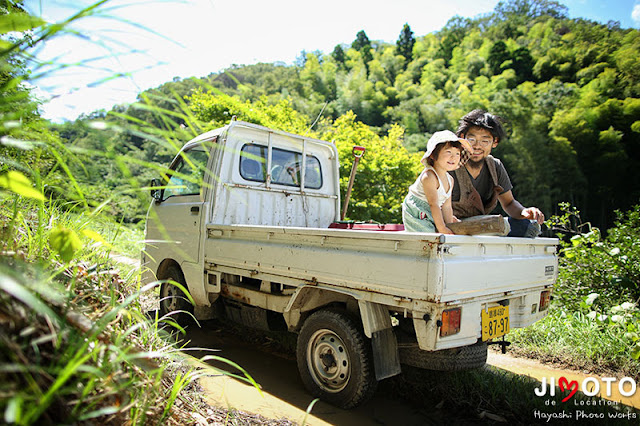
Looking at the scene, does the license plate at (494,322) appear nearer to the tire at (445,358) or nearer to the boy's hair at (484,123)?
the tire at (445,358)

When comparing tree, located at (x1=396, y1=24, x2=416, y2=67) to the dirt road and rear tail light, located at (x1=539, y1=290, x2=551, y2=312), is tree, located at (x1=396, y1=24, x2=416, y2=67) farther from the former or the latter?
the dirt road

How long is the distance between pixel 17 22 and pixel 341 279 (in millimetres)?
2264

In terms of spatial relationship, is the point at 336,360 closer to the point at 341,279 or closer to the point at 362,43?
the point at 341,279

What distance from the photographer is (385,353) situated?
9.03ft

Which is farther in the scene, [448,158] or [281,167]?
[281,167]

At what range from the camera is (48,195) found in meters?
2.40

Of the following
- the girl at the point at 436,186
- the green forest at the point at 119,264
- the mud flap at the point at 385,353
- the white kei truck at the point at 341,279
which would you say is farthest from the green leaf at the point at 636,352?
the mud flap at the point at 385,353

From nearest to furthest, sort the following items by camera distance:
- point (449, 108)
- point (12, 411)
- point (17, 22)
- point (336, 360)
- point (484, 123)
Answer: point (12, 411), point (17, 22), point (336, 360), point (484, 123), point (449, 108)

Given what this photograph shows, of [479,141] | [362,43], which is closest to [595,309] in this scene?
[479,141]

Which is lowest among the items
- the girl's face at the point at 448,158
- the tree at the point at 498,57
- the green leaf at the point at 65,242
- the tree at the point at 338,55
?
the green leaf at the point at 65,242

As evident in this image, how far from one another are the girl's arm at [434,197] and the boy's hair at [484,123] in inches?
36.4

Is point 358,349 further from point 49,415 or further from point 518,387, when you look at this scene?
point 49,415

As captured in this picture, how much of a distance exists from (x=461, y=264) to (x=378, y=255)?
0.54 metres

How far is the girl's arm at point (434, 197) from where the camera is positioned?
3021 mm
